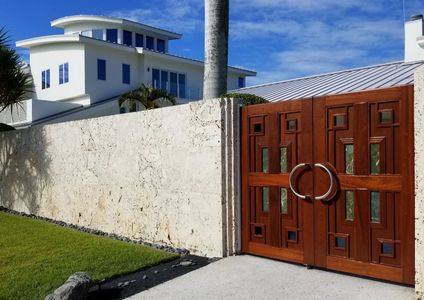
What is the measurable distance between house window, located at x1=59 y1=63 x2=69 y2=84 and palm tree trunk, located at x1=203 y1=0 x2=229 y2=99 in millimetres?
19809

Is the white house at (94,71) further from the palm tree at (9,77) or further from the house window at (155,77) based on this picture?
the palm tree at (9,77)

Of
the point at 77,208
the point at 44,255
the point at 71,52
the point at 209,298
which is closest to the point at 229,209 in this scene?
the point at 209,298

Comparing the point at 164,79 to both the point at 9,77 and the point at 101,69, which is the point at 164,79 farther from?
the point at 9,77

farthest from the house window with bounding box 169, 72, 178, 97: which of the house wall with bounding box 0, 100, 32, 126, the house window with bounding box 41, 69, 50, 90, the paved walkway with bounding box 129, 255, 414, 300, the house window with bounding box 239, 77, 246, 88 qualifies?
the paved walkway with bounding box 129, 255, 414, 300

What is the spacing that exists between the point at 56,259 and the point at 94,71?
20.5 meters

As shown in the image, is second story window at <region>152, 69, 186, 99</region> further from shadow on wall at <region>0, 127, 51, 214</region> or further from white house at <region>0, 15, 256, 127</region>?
shadow on wall at <region>0, 127, 51, 214</region>

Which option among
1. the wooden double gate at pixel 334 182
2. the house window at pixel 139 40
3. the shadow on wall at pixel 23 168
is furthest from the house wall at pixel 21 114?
the wooden double gate at pixel 334 182

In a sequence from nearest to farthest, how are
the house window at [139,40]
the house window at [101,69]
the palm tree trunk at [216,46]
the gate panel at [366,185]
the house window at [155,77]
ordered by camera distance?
the gate panel at [366,185] → the palm tree trunk at [216,46] → the house window at [101,69] → the house window at [155,77] → the house window at [139,40]

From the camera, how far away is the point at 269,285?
534 centimetres

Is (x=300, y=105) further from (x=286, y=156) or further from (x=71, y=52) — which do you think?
(x=71, y=52)

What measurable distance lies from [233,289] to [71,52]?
77.0 ft

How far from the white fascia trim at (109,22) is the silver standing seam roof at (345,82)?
13.0 metres

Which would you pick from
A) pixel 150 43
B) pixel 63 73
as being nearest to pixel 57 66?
pixel 63 73

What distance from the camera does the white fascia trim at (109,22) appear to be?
31.9 meters
